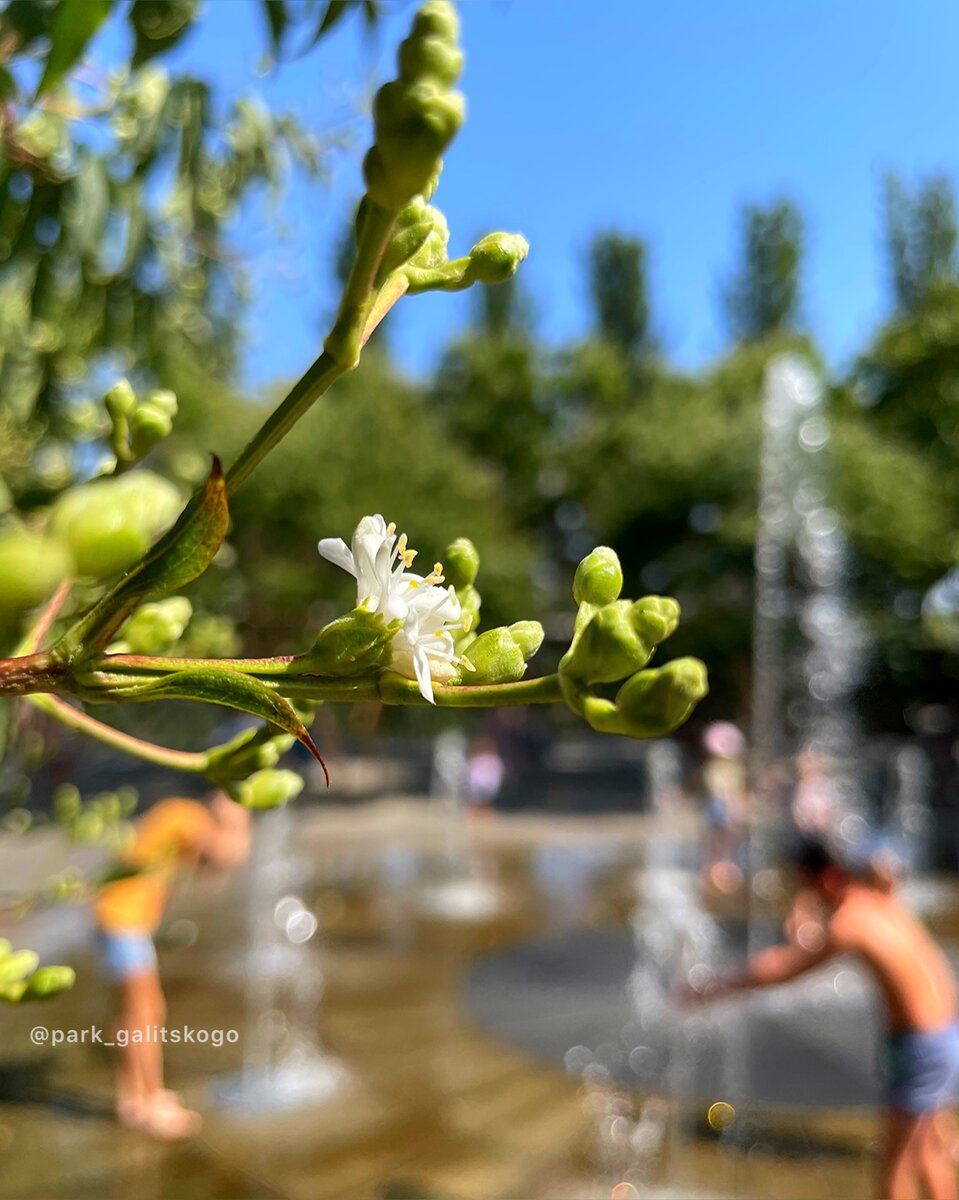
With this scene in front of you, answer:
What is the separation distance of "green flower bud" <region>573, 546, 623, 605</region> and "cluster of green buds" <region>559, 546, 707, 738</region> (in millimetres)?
46

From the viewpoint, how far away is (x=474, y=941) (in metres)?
9.11

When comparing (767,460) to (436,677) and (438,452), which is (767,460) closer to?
(438,452)

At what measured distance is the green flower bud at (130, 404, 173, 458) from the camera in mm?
904

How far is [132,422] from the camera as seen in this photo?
918 millimetres

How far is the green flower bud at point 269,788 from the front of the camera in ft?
3.44

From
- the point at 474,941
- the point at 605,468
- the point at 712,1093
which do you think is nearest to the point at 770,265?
the point at 605,468

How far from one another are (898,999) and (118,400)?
407 cm

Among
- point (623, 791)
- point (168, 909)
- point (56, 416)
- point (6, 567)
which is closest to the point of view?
point (6, 567)

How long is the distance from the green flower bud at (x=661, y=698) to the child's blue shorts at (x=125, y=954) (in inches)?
198

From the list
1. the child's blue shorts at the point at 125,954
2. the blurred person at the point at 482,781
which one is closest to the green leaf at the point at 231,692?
the child's blue shorts at the point at 125,954

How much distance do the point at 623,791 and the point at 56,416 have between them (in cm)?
1855

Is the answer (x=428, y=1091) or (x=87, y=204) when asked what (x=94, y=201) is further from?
(x=428, y=1091)

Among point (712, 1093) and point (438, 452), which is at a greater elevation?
point (438, 452)

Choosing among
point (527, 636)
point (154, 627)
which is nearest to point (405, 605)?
point (527, 636)
